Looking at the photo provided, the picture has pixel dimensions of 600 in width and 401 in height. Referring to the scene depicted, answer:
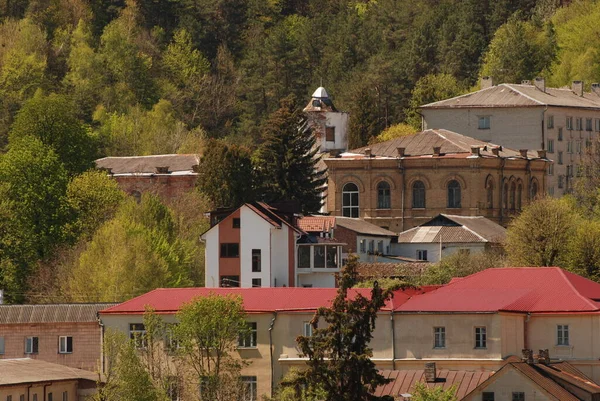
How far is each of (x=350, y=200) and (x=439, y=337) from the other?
144 ft

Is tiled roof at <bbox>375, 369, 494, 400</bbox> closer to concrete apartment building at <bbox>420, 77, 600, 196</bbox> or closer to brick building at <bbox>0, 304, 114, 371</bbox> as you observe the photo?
brick building at <bbox>0, 304, 114, 371</bbox>

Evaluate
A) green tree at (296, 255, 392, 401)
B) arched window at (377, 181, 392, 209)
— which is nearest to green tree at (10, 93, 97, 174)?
arched window at (377, 181, 392, 209)

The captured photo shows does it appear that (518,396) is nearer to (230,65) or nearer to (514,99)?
(514,99)

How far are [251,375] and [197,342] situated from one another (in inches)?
86.6

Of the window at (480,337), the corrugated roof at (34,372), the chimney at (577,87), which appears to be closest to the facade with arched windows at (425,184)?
the chimney at (577,87)

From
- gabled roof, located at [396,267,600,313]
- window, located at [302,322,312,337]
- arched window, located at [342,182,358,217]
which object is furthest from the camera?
arched window, located at [342,182,358,217]

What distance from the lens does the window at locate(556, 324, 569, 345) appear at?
74125mm

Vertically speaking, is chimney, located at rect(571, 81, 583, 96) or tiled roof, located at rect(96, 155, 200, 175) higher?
chimney, located at rect(571, 81, 583, 96)

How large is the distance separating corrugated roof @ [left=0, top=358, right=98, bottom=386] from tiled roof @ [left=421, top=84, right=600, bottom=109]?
54949 millimetres

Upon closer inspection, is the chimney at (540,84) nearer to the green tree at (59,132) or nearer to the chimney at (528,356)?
the green tree at (59,132)

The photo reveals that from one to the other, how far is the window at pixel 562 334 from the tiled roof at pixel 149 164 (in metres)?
55.7

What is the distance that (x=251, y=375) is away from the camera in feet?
247

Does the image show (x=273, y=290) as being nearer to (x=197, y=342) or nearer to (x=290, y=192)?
(x=197, y=342)

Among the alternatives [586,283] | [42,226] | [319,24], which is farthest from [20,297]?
[319,24]
